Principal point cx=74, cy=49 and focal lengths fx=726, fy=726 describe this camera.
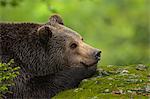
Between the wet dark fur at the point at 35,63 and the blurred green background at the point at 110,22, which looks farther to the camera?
the blurred green background at the point at 110,22

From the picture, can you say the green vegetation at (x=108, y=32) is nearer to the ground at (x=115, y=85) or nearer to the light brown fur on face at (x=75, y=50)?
the ground at (x=115, y=85)

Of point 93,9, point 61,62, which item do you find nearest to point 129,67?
point 61,62

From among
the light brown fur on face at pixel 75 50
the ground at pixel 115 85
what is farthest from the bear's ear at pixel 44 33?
the ground at pixel 115 85

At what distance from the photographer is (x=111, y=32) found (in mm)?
25203

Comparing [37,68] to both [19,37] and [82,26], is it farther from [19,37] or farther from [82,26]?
[82,26]

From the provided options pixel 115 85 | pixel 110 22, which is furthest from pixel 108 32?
pixel 115 85

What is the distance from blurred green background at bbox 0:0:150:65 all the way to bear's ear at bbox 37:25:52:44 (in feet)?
28.3

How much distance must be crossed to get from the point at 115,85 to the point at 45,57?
1297 millimetres

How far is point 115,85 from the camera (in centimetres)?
841

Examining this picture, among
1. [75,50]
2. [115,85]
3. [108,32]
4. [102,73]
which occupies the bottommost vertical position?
[115,85]

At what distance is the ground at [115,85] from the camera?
8.02 metres

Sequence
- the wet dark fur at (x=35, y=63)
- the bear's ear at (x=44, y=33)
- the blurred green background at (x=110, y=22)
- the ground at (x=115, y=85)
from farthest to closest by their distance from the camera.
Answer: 1. the blurred green background at (x=110, y=22)
2. the bear's ear at (x=44, y=33)
3. the wet dark fur at (x=35, y=63)
4. the ground at (x=115, y=85)

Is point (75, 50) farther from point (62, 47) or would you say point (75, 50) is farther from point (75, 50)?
point (62, 47)

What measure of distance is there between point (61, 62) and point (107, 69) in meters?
0.60
